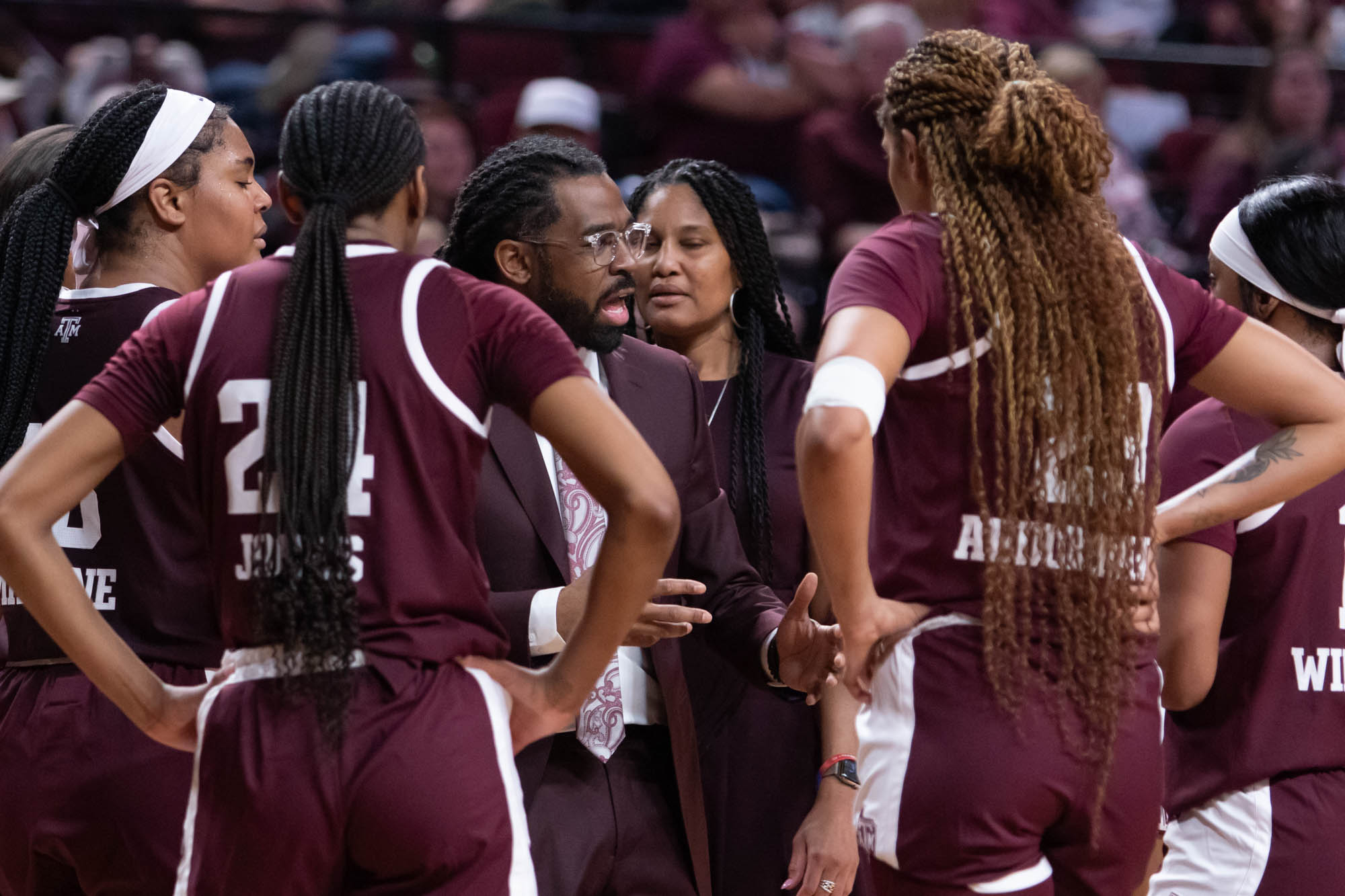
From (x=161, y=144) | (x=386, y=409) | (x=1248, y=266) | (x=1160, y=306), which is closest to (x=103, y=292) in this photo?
(x=161, y=144)

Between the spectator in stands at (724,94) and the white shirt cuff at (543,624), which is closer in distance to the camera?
the white shirt cuff at (543,624)

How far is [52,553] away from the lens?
6.76 feet

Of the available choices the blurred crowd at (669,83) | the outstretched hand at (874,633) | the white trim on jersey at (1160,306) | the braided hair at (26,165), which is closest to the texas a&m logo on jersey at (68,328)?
the braided hair at (26,165)

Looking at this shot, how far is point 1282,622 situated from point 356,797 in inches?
63.9

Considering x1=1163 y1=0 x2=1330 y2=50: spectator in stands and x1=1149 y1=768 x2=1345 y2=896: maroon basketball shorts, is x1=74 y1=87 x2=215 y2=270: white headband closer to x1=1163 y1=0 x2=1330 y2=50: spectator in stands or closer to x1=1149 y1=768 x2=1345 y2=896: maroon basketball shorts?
x1=1149 y1=768 x2=1345 y2=896: maroon basketball shorts

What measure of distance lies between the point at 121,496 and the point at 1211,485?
1.83m

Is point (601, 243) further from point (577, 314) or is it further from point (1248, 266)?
point (1248, 266)

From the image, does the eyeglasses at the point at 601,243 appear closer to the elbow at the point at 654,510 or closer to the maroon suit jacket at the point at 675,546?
the maroon suit jacket at the point at 675,546

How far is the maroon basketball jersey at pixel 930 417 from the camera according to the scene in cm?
221

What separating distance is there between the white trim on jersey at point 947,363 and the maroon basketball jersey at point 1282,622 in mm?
661

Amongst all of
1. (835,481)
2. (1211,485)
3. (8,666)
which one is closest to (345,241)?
(835,481)

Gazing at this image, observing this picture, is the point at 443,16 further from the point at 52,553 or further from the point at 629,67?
the point at 52,553

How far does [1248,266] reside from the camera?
2791 millimetres

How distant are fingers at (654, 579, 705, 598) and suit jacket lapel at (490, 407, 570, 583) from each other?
23 cm
